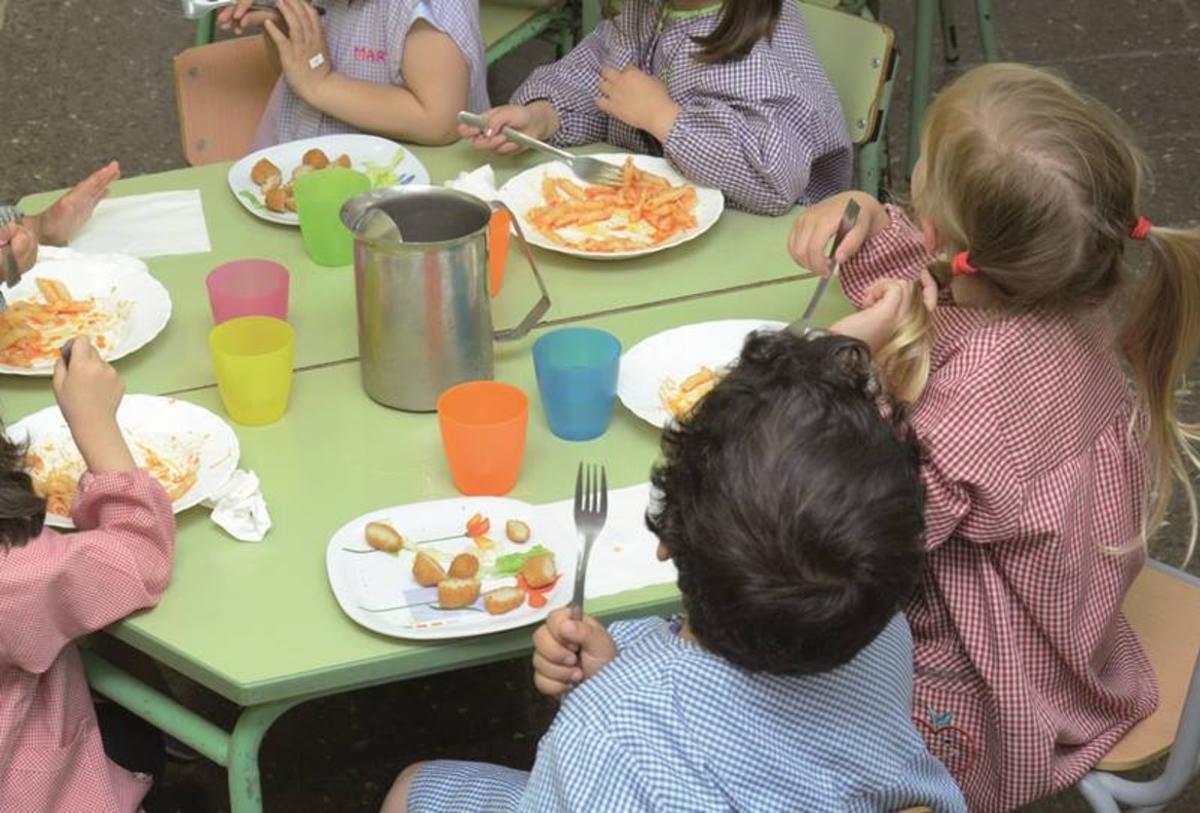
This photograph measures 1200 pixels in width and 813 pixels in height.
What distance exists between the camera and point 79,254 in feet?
6.63

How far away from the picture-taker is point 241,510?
1584mm

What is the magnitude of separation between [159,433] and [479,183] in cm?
68

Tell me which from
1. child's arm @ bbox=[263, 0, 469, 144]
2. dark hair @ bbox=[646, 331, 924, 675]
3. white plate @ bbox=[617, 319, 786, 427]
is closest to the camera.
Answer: dark hair @ bbox=[646, 331, 924, 675]

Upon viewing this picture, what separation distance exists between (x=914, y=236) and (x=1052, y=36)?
9.38 feet

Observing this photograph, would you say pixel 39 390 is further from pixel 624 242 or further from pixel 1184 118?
pixel 1184 118

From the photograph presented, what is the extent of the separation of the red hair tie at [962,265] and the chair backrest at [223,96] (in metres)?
1.45

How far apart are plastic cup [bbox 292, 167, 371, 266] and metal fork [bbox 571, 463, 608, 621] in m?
0.54

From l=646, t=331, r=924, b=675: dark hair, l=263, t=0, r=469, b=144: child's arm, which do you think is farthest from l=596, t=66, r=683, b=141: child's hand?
l=646, t=331, r=924, b=675: dark hair

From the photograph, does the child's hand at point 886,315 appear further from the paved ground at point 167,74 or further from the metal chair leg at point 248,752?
the paved ground at point 167,74

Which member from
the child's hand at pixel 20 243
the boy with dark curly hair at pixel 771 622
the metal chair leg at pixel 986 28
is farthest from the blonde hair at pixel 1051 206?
the metal chair leg at pixel 986 28

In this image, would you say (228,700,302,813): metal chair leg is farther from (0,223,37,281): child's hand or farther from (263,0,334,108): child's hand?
(263,0,334,108): child's hand

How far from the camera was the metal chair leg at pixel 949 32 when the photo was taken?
4309mm

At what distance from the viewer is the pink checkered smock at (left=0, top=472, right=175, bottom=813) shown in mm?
1457

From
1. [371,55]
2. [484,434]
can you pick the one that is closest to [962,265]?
[484,434]
